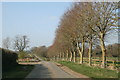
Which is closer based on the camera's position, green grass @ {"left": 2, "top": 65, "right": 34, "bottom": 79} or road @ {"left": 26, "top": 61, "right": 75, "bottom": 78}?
green grass @ {"left": 2, "top": 65, "right": 34, "bottom": 79}

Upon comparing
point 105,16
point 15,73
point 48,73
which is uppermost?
point 105,16

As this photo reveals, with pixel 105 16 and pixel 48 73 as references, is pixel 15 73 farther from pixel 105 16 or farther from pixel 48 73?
pixel 105 16

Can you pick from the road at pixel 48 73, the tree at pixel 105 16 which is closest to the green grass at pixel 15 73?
the road at pixel 48 73

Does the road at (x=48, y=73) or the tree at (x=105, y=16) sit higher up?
the tree at (x=105, y=16)

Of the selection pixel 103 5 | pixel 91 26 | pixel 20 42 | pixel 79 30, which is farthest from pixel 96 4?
pixel 20 42

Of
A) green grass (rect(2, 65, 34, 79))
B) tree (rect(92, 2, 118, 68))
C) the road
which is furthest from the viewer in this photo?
tree (rect(92, 2, 118, 68))

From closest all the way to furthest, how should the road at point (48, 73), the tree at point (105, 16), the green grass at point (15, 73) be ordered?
1. the green grass at point (15, 73)
2. the road at point (48, 73)
3. the tree at point (105, 16)

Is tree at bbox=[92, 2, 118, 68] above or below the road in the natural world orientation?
above

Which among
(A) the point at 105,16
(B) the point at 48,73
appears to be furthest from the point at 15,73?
(A) the point at 105,16

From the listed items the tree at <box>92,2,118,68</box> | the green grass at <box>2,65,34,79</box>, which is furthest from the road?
the tree at <box>92,2,118,68</box>

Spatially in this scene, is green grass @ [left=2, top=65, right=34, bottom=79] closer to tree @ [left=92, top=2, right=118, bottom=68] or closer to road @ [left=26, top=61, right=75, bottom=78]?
road @ [left=26, top=61, right=75, bottom=78]

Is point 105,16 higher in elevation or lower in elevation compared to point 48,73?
higher

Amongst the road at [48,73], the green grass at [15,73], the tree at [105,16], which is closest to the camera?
the green grass at [15,73]

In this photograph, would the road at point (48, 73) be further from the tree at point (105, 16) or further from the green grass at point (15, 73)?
the tree at point (105, 16)
